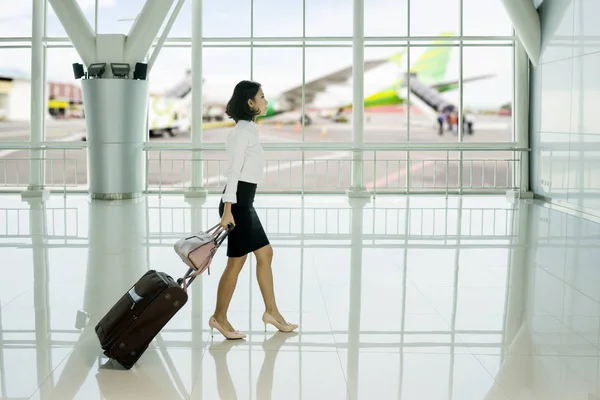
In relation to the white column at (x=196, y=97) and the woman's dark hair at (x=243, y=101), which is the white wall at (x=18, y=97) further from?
the woman's dark hair at (x=243, y=101)

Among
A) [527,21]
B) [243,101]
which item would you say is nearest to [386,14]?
[527,21]

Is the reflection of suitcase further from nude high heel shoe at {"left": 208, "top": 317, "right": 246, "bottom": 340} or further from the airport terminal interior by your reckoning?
nude high heel shoe at {"left": 208, "top": 317, "right": 246, "bottom": 340}

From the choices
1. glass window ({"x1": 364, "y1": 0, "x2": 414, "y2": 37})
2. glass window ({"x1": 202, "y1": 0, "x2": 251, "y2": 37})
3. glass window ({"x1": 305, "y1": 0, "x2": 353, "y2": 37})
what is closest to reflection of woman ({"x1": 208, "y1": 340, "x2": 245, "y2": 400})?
glass window ({"x1": 202, "y1": 0, "x2": 251, "y2": 37})

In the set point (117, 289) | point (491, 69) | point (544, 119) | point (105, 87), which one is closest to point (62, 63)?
point (491, 69)

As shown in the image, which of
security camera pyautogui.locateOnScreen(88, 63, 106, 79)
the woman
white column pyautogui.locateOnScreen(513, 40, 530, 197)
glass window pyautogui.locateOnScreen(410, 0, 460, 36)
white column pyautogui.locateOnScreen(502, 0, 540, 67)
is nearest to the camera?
the woman

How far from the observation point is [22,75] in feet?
141

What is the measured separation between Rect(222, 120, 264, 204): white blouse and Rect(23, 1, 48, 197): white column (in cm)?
1351

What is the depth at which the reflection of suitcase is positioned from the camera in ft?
16.6

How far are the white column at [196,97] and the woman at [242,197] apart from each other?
1221cm

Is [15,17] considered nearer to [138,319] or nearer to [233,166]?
[233,166]

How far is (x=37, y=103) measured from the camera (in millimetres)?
18484

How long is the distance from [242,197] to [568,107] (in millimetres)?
12015

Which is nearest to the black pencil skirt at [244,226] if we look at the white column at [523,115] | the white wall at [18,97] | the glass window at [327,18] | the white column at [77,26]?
the white column at [77,26]

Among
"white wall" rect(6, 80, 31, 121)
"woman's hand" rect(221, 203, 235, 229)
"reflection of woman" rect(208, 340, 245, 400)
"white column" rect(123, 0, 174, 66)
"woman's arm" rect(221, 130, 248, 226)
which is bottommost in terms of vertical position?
"reflection of woman" rect(208, 340, 245, 400)
